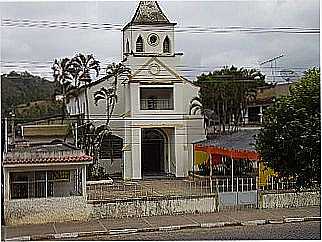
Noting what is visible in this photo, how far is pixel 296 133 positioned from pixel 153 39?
13.3 feet

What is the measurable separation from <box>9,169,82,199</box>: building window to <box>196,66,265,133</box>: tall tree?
4829 mm

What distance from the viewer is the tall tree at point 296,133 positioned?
4664 millimetres

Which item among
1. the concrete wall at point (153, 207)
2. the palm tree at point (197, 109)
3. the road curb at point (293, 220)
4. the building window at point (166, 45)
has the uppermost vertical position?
the building window at point (166, 45)

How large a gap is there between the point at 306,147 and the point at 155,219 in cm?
133

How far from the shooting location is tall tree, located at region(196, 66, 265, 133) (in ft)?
30.1

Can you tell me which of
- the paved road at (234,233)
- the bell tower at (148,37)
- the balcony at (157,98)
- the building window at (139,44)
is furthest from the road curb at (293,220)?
the building window at (139,44)

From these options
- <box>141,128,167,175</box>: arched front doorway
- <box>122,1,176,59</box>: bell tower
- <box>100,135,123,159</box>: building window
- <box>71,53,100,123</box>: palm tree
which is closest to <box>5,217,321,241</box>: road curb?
<box>71,53,100,123</box>: palm tree

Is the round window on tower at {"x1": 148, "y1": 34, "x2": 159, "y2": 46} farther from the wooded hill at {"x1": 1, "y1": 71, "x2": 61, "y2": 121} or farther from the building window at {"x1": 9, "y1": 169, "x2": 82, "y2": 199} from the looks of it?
the building window at {"x1": 9, "y1": 169, "x2": 82, "y2": 199}

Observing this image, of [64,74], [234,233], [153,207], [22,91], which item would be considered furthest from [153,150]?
[22,91]

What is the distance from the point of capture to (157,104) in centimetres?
A: 828

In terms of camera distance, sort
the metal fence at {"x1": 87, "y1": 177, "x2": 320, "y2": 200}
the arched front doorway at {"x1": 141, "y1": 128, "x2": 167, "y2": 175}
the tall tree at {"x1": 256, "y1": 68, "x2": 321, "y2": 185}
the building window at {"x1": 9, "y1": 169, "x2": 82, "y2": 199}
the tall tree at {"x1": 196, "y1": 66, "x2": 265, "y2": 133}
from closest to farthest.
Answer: the building window at {"x1": 9, "y1": 169, "x2": 82, "y2": 199}, the tall tree at {"x1": 256, "y1": 68, "x2": 321, "y2": 185}, the metal fence at {"x1": 87, "y1": 177, "x2": 320, "y2": 200}, the arched front doorway at {"x1": 141, "y1": 128, "x2": 167, "y2": 175}, the tall tree at {"x1": 196, "y1": 66, "x2": 265, "y2": 133}

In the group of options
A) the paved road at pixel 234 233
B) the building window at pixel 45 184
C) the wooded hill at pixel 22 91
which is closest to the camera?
the wooded hill at pixel 22 91

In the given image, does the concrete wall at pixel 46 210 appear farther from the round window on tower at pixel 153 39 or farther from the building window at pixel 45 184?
the round window on tower at pixel 153 39

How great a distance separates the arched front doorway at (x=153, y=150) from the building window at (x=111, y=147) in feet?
1.35
